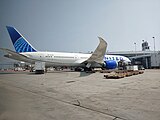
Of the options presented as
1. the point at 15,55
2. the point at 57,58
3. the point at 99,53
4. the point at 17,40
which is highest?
the point at 17,40

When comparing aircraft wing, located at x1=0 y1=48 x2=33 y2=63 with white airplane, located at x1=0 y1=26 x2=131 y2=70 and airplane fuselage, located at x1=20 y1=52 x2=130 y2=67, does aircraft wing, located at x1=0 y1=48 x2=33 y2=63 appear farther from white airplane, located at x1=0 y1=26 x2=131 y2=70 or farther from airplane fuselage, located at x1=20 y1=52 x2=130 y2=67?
airplane fuselage, located at x1=20 y1=52 x2=130 y2=67

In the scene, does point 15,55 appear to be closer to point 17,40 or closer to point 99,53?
point 17,40

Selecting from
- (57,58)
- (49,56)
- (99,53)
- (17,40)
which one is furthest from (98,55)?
(17,40)

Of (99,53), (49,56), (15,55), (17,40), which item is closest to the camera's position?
(15,55)

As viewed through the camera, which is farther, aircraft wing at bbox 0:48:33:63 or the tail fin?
the tail fin

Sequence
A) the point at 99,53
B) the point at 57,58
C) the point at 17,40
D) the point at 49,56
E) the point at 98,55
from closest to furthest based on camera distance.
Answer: the point at 17,40 < the point at 99,53 < the point at 98,55 < the point at 49,56 < the point at 57,58

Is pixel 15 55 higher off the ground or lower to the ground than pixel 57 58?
higher

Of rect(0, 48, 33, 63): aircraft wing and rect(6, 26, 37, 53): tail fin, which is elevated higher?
rect(6, 26, 37, 53): tail fin

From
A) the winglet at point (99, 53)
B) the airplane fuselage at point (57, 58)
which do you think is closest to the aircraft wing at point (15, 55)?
the airplane fuselage at point (57, 58)

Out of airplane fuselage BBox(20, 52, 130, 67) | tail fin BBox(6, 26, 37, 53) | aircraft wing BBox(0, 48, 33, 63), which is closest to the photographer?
aircraft wing BBox(0, 48, 33, 63)

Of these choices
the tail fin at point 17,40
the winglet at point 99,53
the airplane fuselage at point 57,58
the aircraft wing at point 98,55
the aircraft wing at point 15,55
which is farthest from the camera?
the airplane fuselage at point 57,58

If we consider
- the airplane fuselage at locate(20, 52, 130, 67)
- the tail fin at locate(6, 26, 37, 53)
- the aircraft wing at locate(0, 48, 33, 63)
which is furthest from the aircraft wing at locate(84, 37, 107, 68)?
the tail fin at locate(6, 26, 37, 53)

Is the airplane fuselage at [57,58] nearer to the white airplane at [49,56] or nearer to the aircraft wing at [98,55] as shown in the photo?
the white airplane at [49,56]

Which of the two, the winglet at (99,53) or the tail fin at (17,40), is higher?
the tail fin at (17,40)
